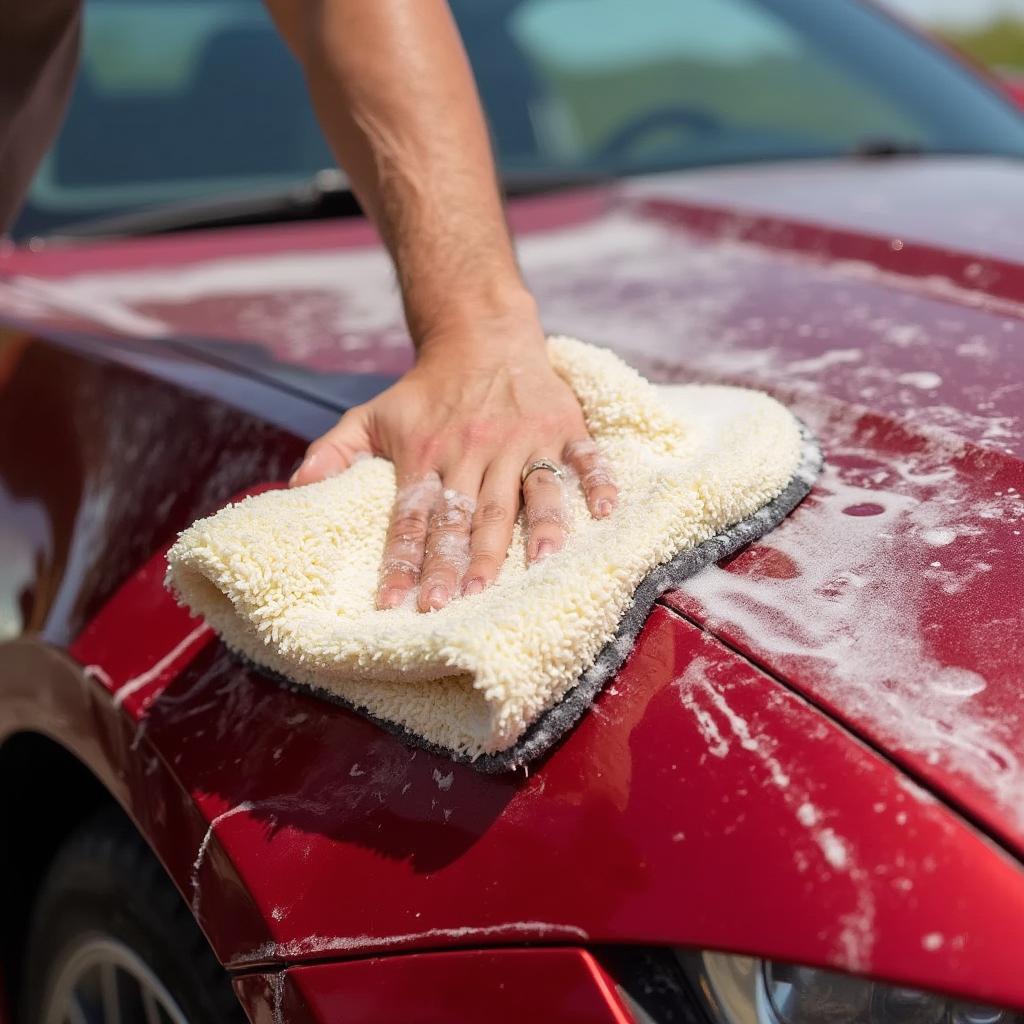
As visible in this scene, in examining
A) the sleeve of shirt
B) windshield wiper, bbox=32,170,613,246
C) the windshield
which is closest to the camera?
the sleeve of shirt

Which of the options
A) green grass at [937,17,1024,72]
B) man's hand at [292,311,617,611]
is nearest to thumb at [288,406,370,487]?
man's hand at [292,311,617,611]

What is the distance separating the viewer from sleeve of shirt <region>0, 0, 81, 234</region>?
79.7 inches

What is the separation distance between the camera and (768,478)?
46.3 inches

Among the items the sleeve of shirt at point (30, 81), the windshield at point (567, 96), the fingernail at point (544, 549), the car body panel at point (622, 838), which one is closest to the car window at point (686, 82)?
the windshield at point (567, 96)

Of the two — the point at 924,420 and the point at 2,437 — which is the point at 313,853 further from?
the point at 2,437

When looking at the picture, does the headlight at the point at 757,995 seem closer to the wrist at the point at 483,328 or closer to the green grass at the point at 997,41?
the wrist at the point at 483,328

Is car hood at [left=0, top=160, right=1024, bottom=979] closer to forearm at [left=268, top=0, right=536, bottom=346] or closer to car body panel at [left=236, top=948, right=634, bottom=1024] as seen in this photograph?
car body panel at [left=236, top=948, right=634, bottom=1024]

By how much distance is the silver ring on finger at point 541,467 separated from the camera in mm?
1249

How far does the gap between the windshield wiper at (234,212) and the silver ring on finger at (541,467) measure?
1223mm

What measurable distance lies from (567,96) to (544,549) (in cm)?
194

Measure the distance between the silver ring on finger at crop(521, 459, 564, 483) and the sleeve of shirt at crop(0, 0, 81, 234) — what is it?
3.96 ft

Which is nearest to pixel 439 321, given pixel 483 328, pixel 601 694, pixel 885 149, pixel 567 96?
pixel 483 328

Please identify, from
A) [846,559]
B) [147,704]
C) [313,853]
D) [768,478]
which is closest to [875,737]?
[846,559]

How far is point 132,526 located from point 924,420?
32.1 inches
